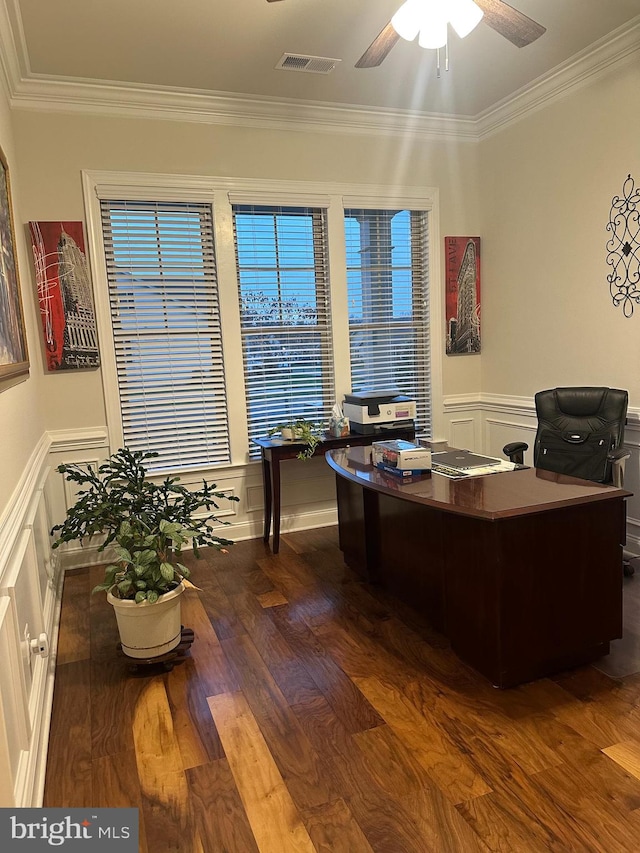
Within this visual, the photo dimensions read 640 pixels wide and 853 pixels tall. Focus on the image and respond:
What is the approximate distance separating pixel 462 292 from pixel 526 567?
3.05 meters

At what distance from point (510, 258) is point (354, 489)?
2.36m

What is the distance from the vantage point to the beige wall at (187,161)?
12.0 ft

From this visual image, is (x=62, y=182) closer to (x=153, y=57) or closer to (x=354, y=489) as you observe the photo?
(x=153, y=57)

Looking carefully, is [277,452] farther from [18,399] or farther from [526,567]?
[526,567]

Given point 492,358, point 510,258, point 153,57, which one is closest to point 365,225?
point 510,258

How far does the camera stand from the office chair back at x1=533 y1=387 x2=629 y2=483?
3355 millimetres

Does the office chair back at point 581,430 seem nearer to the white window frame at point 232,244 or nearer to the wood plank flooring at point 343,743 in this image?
the wood plank flooring at point 343,743

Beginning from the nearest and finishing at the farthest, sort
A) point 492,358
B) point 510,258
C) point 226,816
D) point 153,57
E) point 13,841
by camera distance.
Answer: point 13,841, point 226,816, point 153,57, point 510,258, point 492,358

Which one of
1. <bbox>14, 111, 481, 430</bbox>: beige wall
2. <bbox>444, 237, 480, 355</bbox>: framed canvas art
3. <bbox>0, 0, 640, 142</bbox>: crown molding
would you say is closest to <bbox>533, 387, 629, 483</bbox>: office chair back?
<bbox>444, 237, 480, 355</bbox>: framed canvas art

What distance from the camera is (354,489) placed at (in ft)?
11.2

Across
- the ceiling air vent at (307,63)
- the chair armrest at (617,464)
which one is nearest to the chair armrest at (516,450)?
the chair armrest at (617,464)

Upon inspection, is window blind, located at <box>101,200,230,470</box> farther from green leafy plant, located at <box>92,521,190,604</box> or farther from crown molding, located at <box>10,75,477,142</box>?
green leafy plant, located at <box>92,521,190,604</box>

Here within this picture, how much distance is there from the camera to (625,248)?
11.6 feet

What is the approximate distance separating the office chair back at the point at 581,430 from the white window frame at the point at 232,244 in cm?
129
